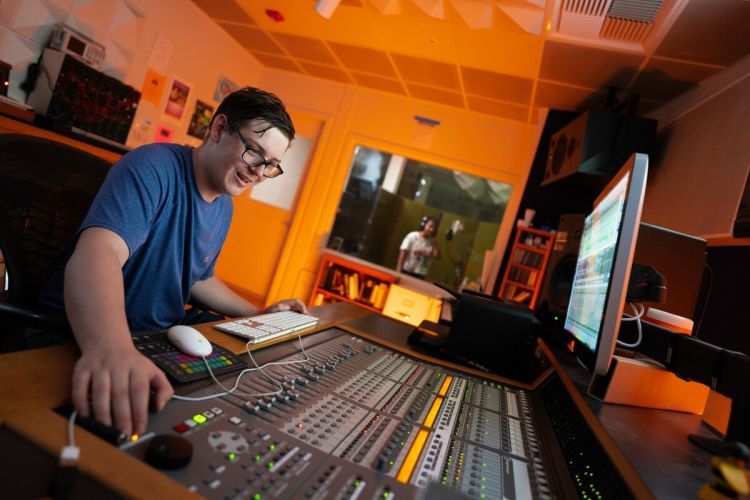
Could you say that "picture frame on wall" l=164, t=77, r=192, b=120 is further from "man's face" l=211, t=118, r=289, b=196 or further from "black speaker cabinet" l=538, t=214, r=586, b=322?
"black speaker cabinet" l=538, t=214, r=586, b=322

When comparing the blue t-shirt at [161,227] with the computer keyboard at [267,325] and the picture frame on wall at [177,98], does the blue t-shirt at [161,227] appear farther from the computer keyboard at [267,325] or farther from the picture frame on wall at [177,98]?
the picture frame on wall at [177,98]

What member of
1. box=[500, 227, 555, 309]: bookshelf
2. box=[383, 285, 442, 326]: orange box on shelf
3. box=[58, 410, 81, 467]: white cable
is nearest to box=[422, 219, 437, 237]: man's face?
box=[383, 285, 442, 326]: orange box on shelf

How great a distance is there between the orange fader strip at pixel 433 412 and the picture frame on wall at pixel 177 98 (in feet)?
14.4

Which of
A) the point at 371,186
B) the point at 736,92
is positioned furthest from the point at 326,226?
the point at 736,92

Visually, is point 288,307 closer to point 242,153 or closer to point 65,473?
point 242,153

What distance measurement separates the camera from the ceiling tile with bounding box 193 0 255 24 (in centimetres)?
403

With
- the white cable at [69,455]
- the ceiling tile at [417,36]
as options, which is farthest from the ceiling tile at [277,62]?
the white cable at [69,455]

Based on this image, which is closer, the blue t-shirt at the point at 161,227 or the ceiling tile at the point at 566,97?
the blue t-shirt at the point at 161,227

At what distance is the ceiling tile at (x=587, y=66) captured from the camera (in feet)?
9.85

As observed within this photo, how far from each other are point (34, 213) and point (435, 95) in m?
4.20

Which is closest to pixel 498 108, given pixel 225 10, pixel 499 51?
pixel 499 51

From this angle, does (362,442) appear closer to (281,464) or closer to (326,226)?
(281,464)

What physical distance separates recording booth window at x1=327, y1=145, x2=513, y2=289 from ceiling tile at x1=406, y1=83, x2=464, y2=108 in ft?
2.86

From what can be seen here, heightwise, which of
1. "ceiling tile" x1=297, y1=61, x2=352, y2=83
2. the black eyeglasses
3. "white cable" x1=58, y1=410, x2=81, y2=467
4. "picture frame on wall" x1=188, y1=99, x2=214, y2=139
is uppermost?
"ceiling tile" x1=297, y1=61, x2=352, y2=83
